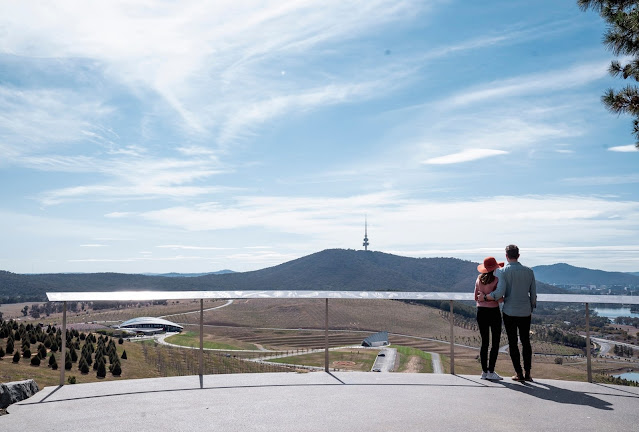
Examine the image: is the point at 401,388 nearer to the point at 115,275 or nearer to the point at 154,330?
the point at 154,330

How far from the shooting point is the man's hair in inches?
269

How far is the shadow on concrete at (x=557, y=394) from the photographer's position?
18.5ft

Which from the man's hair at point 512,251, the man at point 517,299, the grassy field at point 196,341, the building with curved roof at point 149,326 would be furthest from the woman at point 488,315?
the building with curved roof at point 149,326

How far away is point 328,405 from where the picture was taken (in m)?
5.50

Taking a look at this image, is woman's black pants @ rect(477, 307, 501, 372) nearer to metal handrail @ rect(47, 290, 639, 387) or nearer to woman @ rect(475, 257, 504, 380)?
woman @ rect(475, 257, 504, 380)

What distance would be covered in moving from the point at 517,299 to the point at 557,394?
1.24 meters

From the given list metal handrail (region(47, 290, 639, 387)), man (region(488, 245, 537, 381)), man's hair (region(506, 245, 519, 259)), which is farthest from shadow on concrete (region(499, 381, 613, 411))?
man's hair (region(506, 245, 519, 259))

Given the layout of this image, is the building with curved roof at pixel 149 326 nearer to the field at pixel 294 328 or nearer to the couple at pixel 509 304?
the field at pixel 294 328

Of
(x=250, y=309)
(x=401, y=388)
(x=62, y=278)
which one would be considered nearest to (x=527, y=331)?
(x=401, y=388)

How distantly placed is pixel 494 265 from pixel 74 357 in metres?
26.0

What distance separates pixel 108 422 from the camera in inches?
191

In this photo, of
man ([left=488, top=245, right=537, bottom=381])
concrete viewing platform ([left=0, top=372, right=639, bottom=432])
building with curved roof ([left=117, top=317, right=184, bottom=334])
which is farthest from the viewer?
building with curved roof ([left=117, top=317, right=184, bottom=334])

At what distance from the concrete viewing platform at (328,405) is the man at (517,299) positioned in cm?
39

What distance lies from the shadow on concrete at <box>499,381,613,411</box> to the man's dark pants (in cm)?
26
